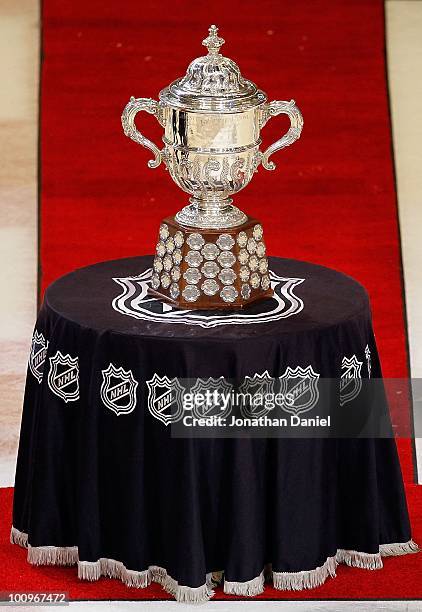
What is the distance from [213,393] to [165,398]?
13 cm

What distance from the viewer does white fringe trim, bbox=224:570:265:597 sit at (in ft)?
14.1

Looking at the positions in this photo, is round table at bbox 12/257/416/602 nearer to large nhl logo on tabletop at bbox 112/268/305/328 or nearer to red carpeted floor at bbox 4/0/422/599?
large nhl logo on tabletop at bbox 112/268/305/328

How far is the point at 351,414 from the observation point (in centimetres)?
439

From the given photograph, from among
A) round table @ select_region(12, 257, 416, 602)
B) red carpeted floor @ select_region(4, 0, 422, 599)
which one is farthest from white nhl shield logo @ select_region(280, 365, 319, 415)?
red carpeted floor @ select_region(4, 0, 422, 599)

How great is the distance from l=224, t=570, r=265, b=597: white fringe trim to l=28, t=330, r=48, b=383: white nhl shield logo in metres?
0.80

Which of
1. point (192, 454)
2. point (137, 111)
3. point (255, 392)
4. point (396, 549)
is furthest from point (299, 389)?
point (137, 111)

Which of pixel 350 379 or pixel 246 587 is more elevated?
pixel 350 379

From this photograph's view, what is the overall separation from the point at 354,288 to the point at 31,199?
275 centimetres

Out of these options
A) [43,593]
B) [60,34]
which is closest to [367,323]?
[43,593]

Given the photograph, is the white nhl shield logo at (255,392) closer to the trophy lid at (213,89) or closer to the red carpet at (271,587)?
the red carpet at (271,587)

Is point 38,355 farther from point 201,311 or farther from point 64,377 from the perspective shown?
point 201,311

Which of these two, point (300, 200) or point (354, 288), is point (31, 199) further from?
point (354, 288)

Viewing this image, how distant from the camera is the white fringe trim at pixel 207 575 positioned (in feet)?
14.1

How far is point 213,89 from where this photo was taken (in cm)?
434
